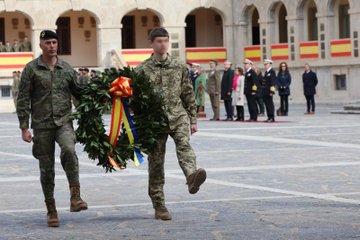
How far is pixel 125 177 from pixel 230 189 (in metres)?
2.49

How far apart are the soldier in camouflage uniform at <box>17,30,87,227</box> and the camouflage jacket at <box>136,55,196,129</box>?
754mm

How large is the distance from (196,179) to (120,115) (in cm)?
94

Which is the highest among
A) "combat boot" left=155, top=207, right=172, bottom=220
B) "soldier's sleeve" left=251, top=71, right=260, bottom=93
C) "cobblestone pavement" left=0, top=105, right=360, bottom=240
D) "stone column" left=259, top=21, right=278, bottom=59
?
"stone column" left=259, top=21, right=278, bottom=59

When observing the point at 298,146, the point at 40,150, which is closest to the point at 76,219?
the point at 40,150

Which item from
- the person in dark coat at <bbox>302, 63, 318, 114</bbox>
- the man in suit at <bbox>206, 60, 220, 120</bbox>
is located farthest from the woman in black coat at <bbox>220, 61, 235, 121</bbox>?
the person in dark coat at <bbox>302, 63, 318, 114</bbox>

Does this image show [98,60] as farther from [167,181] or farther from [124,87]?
[124,87]

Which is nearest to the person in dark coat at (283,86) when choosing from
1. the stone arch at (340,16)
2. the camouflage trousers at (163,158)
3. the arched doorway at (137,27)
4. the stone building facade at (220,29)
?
the stone building facade at (220,29)

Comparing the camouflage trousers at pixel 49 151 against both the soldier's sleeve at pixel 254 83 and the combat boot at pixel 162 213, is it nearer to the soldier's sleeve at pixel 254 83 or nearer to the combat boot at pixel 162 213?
the combat boot at pixel 162 213

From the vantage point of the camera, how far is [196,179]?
38.3 ft

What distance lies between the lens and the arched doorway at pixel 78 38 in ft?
192

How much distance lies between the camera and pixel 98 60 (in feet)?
180

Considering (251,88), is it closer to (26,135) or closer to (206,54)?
(206,54)

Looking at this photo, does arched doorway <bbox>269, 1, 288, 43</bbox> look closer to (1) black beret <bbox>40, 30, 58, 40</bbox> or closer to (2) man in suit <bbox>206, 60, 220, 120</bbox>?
(2) man in suit <bbox>206, 60, 220, 120</bbox>

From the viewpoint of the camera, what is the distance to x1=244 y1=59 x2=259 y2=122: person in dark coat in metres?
33.6
